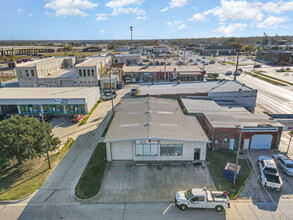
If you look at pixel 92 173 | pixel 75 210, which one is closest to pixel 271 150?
pixel 92 173

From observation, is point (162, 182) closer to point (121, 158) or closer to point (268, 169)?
point (121, 158)

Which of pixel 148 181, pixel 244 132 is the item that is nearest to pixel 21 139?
pixel 148 181

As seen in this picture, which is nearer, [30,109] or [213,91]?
[30,109]

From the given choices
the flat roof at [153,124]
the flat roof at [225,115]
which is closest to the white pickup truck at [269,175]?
the flat roof at [225,115]

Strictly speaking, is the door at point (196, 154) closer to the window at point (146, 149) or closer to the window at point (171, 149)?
the window at point (171, 149)

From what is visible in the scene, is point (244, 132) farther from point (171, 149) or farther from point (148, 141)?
point (148, 141)

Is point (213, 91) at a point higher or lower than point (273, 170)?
higher

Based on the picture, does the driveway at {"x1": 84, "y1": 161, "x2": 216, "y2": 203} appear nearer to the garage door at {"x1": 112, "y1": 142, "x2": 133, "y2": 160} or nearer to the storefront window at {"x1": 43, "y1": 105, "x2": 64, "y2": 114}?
the garage door at {"x1": 112, "y1": 142, "x2": 133, "y2": 160}

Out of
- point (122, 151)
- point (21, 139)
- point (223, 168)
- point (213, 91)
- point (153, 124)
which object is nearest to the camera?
point (21, 139)
